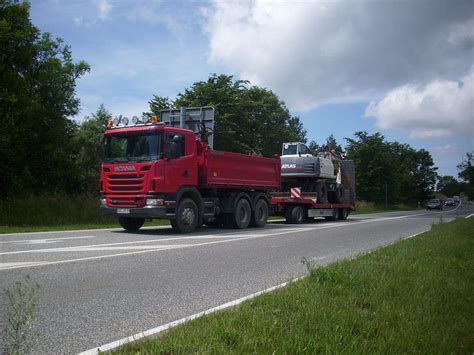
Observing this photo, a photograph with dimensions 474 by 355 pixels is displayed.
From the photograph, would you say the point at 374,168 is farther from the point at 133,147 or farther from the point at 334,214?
the point at 133,147

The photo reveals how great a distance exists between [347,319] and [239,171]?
1247 centimetres

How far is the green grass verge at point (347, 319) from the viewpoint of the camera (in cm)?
369

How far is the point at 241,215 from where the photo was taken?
674 inches

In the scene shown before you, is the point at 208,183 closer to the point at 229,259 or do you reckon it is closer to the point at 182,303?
the point at 229,259

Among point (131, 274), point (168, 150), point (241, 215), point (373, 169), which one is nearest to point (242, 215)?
point (241, 215)

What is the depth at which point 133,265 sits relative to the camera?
7836 millimetres

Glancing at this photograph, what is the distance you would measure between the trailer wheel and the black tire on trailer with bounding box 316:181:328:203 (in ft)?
20.6

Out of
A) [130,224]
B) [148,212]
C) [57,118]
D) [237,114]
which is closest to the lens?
[148,212]

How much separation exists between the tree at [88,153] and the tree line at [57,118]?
2.6 inches

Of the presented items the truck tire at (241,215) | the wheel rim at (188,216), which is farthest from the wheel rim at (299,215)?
the wheel rim at (188,216)

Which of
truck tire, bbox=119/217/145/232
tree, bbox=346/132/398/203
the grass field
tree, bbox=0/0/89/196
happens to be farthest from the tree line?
tree, bbox=346/132/398/203

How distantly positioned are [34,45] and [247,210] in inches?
717

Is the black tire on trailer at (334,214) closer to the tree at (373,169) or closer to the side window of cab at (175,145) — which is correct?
the side window of cab at (175,145)

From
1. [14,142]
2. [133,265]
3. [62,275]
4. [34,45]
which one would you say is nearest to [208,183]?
[133,265]
